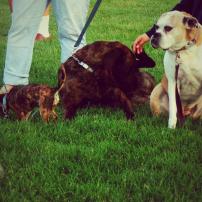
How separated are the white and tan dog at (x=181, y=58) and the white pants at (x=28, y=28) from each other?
1.23m

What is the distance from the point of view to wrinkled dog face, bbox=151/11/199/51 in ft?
19.3

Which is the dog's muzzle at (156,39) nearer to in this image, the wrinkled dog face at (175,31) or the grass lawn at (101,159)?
the wrinkled dog face at (175,31)

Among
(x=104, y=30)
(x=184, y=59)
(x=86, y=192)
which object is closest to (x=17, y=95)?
(x=184, y=59)

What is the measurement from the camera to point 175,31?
235 inches

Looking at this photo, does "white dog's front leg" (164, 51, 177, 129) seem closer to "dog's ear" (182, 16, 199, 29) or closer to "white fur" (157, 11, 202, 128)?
"white fur" (157, 11, 202, 128)

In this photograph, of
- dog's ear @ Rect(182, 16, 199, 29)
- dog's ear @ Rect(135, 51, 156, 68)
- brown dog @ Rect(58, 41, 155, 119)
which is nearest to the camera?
dog's ear @ Rect(182, 16, 199, 29)

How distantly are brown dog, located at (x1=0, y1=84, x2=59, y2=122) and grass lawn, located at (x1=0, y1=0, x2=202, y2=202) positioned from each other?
14 centimetres

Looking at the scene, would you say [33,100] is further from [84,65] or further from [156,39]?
[156,39]

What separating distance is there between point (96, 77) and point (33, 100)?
2.47ft

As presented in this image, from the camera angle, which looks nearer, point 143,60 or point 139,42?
point 139,42

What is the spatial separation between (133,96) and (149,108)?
0.25 meters

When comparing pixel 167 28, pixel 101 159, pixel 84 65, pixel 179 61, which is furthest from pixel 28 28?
pixel 101 159

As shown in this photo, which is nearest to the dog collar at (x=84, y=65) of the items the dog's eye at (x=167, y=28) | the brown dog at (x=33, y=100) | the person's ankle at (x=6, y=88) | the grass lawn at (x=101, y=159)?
the brown dog at (x=33, y=100)

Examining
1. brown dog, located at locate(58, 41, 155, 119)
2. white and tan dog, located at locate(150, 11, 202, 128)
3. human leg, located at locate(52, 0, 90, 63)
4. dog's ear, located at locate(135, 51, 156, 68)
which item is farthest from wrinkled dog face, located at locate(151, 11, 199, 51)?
human leg, located at locate(52, 0, 90, 63)
